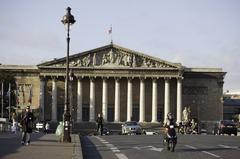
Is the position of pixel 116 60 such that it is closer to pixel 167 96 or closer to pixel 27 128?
pixel 167 96

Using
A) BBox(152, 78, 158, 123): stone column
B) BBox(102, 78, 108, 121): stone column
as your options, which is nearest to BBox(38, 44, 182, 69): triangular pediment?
BBox(152, 78, 158, 123): stone column

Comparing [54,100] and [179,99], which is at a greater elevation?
[179,99]

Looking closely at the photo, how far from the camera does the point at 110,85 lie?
117m

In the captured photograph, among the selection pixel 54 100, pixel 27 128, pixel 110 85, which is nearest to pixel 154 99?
pixel 110 85

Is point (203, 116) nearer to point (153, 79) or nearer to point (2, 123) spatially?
point (153, 79)

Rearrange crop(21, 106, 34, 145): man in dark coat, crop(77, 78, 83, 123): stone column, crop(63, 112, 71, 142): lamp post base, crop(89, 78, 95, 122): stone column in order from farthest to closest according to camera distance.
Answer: crop(77, 78, 83, 123): stone column < crop(89, 78, 95, 122): stone column < crop(63, 112, 71, 142): lamp post base < crop(21, 106, 34, 145): man in dark coat

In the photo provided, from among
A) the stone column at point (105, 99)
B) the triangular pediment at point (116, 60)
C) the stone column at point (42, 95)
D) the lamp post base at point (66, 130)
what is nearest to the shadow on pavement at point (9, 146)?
the lamp post base at point (66, 130)

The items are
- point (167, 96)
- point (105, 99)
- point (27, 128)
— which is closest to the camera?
point (27, 128)

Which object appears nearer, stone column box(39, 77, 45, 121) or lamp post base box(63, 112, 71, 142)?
lamp post base box(63, 112, 71, 142)

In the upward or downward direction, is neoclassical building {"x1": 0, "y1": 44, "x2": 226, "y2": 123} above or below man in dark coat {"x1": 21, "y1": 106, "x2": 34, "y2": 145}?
above

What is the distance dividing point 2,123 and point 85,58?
65578 mm

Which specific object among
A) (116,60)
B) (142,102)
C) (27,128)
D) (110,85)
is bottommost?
(27,128)

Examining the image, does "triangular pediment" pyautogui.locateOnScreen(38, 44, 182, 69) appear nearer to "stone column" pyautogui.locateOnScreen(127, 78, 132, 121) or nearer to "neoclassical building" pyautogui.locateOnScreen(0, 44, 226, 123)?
"neoclassical building" pyautogui.locateOnScreen(0, 44, 226, 123)

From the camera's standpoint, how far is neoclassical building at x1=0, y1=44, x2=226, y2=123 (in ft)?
372
